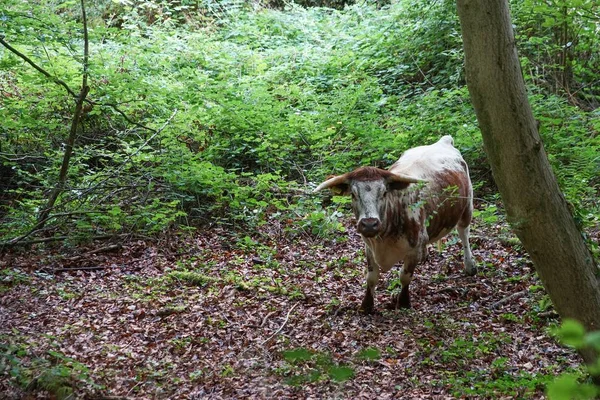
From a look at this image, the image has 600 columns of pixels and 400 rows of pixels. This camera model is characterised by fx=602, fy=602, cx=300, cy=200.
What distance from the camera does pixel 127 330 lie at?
6648 mm

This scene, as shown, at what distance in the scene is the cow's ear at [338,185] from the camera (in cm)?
670

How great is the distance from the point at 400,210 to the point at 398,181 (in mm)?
383

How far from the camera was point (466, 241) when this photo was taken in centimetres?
833

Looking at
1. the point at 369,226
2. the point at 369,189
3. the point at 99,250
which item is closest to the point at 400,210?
the point at 369,189

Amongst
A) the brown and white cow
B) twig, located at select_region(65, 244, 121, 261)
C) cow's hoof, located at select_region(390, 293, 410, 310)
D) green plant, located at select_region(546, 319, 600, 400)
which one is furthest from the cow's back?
green plant, located at select_region(546, 319, 600, 400)

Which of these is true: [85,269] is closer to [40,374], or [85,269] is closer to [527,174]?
[40,374]

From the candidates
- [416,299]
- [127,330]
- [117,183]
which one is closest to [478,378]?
[416,299]

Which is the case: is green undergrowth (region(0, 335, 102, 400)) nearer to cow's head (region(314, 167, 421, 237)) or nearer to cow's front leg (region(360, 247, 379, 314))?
cow's head (region(314, 167, 421, 237))

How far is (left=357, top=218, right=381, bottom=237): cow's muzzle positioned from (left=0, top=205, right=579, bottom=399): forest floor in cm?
111

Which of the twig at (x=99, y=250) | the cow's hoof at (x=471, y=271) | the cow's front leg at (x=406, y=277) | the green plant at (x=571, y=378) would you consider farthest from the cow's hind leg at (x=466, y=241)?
the green plant at (x=571, y=378)

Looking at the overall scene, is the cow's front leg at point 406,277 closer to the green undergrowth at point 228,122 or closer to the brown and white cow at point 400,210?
the brown and white cow at point 400,210

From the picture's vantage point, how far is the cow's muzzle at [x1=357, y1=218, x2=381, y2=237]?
6.34 m

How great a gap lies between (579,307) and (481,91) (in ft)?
5.96

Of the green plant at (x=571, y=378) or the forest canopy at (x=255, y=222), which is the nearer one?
the green plant at (x=571, y=378)
